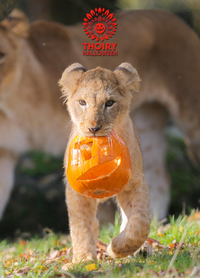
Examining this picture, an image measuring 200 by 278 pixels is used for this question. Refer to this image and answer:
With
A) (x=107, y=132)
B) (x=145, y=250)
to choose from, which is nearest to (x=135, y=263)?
(x=145, y=250)

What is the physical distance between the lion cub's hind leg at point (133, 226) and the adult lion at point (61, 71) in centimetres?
243

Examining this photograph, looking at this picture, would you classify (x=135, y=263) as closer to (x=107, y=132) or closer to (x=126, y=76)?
(x=107, y=132)

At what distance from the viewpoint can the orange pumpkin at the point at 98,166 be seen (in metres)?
2.16

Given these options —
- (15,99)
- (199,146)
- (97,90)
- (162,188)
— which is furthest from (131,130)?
(162,188)

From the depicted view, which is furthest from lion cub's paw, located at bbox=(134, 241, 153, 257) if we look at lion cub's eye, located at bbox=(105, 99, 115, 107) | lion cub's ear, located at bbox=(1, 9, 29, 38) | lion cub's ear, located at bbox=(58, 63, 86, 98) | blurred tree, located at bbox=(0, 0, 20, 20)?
lion cub's ear, located at bbox=(1, 9, 29, 38)

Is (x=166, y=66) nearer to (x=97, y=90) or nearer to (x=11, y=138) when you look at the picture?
(x=11, y=138)

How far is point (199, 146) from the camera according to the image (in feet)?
17.1

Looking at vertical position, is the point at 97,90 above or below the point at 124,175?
above

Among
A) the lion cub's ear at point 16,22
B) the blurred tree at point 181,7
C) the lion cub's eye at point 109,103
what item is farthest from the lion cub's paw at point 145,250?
the blurred tree at point 181,7

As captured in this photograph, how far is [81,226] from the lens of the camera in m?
2.40

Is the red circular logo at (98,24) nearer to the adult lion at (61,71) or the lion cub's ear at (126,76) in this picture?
the lion cub's ear at (126,76)

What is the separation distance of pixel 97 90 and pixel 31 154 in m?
5.11

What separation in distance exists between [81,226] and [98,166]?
42 centimetres

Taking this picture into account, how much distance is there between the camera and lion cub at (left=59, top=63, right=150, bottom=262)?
2.25 metres
